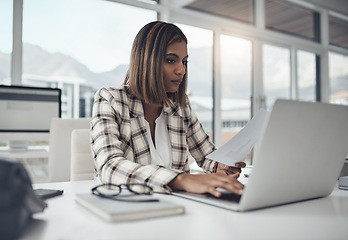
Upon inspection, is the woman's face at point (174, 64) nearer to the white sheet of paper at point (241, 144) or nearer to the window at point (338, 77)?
the white sheet of paper at point (241, 144)

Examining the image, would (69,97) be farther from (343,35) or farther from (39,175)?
(343,35)

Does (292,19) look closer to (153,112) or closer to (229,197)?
(153,112)

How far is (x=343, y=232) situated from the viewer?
482mm

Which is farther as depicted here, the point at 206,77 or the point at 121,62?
the point at 206,77

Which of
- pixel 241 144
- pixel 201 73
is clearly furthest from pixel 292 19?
pixel 241 144

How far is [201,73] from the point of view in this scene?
3.78m

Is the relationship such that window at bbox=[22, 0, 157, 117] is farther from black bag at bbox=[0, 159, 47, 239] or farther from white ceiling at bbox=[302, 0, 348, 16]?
white ceiling at bbox=[302, 0, 348, 16]

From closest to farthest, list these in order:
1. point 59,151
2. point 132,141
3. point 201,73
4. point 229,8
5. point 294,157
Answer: point 294,157, point 132,141, point 59,151, point 201,73, point 229,8

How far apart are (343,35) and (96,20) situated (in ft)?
14.3

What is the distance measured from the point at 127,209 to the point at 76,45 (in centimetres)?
268

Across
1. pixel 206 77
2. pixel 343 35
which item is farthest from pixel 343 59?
pixel 206 77

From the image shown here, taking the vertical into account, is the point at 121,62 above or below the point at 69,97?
above

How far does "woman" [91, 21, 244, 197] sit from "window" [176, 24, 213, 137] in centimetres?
235

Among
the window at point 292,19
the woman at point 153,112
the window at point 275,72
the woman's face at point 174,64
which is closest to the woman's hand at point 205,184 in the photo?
the woman at point 153,112
